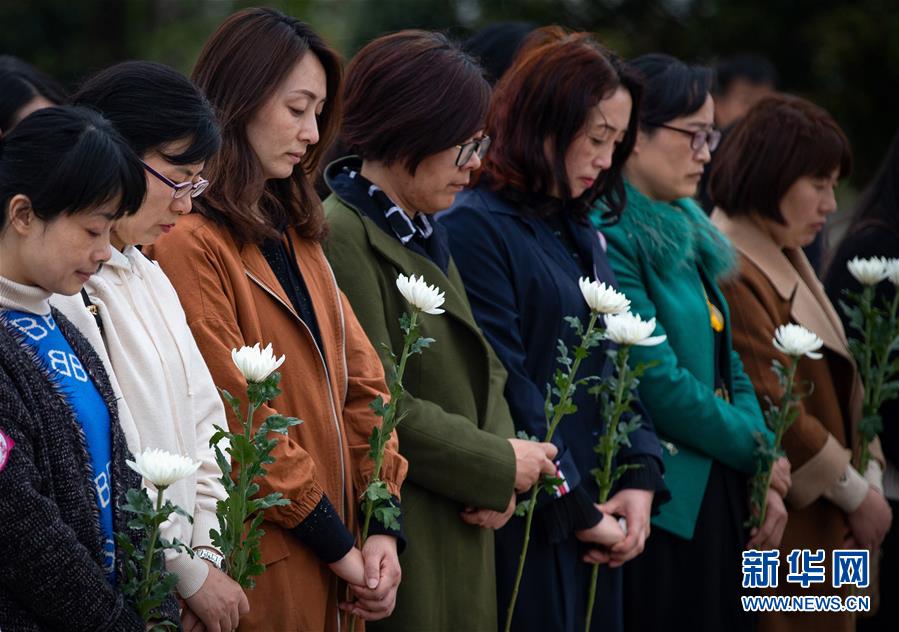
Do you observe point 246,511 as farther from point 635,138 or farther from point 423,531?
point 635,138

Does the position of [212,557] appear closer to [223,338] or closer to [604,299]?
[223,338]

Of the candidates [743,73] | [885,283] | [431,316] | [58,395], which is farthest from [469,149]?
[743,73]

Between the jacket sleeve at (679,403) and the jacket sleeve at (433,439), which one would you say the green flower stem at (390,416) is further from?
the jacket sleeve at (679,403)

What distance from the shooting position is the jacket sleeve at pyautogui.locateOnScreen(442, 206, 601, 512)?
361 cm

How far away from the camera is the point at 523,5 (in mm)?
11508

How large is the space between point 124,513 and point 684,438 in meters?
2.12

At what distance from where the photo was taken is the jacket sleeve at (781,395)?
446cm

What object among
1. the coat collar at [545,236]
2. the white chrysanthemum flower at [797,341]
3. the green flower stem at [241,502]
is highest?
the coat collar at [545,236]

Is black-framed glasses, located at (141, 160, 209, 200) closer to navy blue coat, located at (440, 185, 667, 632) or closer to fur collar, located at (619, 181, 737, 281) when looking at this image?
navy blue coat, located at (440, 185, 667, 632)

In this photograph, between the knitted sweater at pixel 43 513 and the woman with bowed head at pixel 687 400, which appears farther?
the woman with bowed head at pixel 687 400

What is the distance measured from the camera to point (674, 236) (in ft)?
13.7

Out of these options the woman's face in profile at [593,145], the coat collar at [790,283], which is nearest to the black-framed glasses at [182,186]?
the woman's face in profile at [593,145]

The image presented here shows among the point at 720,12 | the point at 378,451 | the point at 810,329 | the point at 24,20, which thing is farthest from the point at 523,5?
the point at 378,451

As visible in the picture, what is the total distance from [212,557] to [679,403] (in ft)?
5.92
